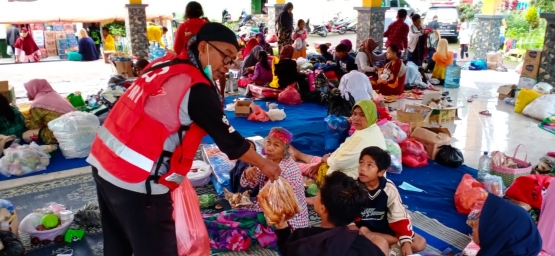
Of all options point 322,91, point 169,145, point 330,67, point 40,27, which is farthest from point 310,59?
point 40,27

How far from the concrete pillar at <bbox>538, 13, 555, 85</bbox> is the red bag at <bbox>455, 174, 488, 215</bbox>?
471cm

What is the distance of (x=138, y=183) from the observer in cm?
176

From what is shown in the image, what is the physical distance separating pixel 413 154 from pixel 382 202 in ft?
6.50

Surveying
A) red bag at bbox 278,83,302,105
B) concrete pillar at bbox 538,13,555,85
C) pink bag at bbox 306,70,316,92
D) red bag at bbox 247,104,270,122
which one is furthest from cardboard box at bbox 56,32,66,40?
concrete pillar at bbox 538,13,555,85

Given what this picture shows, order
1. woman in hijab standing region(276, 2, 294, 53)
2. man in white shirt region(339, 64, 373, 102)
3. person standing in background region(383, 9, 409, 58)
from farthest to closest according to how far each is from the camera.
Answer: woman in hijab standing region(276, 2, 294, 53) → person standing in background region(383, 9, 409, 58) → man in white shirt region(339, 64, 373, 102)

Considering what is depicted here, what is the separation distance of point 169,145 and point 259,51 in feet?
23.3

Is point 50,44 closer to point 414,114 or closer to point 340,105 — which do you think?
point 340,105

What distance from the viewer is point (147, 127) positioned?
1.71 meters

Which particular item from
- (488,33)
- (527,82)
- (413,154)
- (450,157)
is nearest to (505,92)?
A: (527,82)

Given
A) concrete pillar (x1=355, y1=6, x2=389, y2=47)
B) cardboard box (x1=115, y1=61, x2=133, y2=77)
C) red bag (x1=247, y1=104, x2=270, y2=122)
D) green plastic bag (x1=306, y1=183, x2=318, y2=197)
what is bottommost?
green plastic bag (x1=306, y1=183, x2=318, y2=197)

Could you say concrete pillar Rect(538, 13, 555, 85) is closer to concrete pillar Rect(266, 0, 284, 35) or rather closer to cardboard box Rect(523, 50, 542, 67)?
cardboard box Rect(523, 50, 542, 67)

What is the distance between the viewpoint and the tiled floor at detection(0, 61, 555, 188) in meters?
5.24

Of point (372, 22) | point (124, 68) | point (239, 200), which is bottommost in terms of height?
point (239, 200)

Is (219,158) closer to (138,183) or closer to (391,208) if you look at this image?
(391,208)
